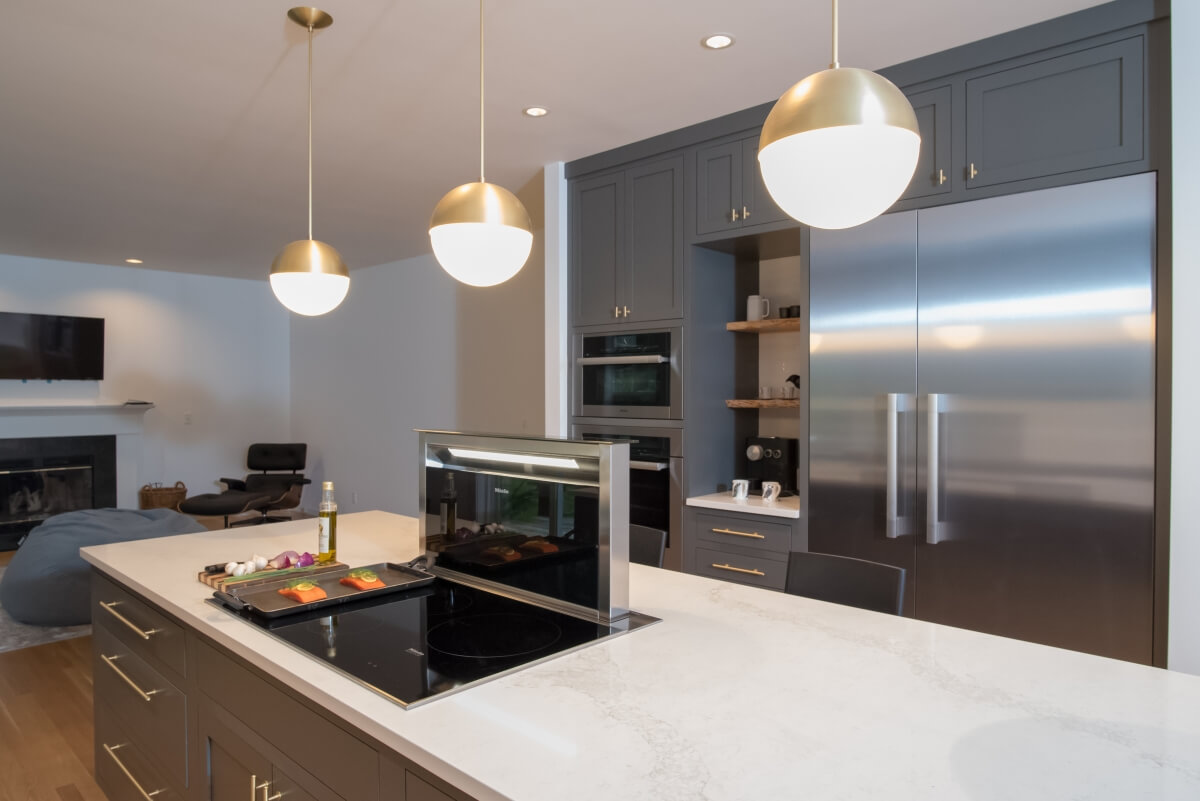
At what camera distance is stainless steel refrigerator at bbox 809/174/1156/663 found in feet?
7.79

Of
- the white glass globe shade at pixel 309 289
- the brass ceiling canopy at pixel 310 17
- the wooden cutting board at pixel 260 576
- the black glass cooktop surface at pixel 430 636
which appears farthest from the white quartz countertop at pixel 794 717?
the brass ceiling canopy at pixel 310 17

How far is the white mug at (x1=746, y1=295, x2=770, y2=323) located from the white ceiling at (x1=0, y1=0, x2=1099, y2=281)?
2.92 feet

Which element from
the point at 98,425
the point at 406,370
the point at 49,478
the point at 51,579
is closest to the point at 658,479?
the point at 51,579

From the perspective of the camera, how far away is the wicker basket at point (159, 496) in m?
7.17

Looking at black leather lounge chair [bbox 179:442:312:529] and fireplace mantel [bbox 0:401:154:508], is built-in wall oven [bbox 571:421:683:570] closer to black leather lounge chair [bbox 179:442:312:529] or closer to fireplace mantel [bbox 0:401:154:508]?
black leather lounge chair [bbox 179:442:312:529]

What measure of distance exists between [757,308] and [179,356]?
645 centimetres

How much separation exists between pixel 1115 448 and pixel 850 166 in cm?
189

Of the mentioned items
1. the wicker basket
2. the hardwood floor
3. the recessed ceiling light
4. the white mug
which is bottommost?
the hardwood floor

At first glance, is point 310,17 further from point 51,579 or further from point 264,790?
point 51,579

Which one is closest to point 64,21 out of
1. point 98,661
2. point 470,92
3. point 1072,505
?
point 470,92

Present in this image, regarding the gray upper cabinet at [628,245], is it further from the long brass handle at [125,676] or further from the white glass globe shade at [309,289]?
the long brass handle at [125,676]

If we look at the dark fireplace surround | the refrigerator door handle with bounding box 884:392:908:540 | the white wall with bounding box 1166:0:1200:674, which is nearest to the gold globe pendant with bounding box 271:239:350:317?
the refrigerator door handle with bounding box 884:392:908:540

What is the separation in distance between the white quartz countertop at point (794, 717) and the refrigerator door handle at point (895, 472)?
129 cm

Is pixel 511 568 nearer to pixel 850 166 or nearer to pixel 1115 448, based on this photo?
pixel 850 166
